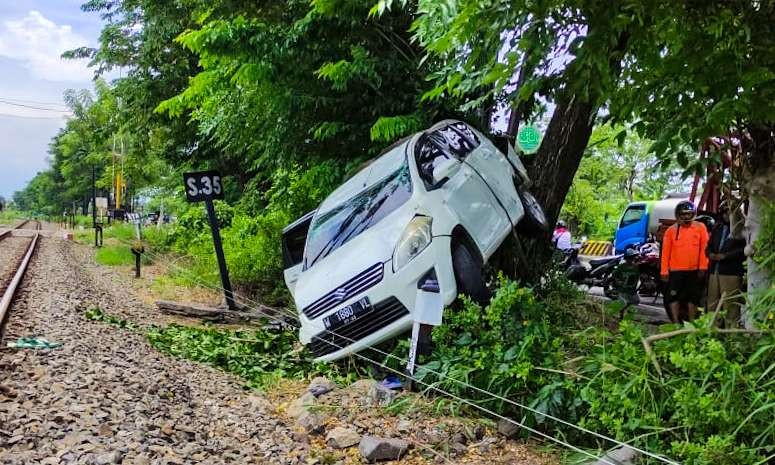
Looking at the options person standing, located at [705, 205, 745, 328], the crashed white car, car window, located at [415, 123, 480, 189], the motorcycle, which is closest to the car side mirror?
the crashed white car

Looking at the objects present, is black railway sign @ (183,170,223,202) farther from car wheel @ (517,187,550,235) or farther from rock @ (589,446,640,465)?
rock @ (589,446,640,465)

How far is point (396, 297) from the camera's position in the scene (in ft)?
18.3

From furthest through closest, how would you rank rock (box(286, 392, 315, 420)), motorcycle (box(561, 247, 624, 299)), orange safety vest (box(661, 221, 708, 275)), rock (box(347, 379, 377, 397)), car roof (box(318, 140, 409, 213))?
motorcycle (box(561, 247, 624, 299)) → orange safety vest (box(661, 221, 708, 275)) → car roof (box(318, 140, 409, 213)) → rock (box(347, 379, 377, 397)) → rock (box(286, 392, 315, 420))

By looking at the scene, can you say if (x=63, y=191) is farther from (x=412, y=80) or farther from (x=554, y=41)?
(x=554, y=41)

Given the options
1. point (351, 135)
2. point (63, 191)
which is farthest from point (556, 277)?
point (63, 191)

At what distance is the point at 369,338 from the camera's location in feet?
18.8

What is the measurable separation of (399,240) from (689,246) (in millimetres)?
4140

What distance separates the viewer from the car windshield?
640 centimetres

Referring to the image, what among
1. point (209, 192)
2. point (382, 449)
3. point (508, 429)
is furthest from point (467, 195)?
point (209, 192)

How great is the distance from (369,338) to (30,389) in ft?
9.09

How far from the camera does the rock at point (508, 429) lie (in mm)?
4383

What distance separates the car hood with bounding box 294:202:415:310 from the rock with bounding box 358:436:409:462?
6.38 feet

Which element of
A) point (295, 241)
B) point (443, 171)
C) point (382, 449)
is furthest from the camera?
point (295, 241)

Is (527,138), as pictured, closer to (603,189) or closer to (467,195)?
(467,195)
